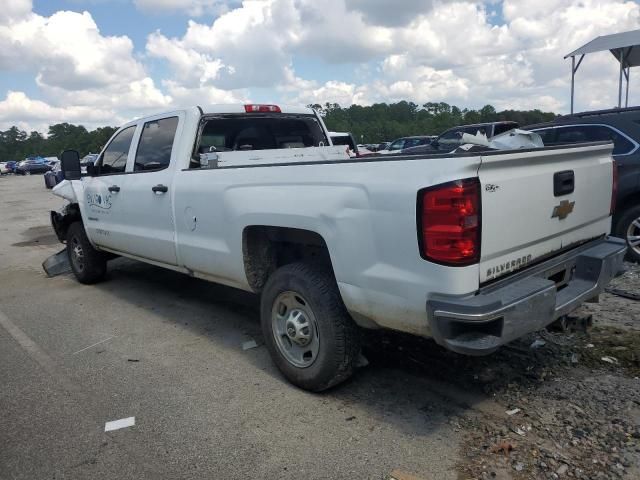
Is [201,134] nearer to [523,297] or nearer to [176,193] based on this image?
[176,193]

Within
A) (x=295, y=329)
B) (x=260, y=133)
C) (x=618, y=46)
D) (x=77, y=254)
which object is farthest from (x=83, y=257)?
(x=618, y=46)

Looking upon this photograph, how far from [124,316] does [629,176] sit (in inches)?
235

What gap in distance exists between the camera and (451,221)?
2.67 metres

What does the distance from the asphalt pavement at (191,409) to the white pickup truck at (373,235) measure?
1.16ft

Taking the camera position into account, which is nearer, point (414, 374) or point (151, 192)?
point (414, 374)

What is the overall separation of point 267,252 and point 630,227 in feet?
15.6

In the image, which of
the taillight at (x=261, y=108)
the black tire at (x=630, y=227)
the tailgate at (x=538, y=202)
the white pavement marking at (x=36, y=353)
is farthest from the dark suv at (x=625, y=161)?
the white pavement marking at (x=36, y=353)

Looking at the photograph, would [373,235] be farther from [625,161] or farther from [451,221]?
[625,161]

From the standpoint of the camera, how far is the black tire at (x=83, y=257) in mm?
6852

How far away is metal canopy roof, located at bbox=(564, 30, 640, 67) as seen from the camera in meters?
13.8

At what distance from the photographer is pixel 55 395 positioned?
384 cm

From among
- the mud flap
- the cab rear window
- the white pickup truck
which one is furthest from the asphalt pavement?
the mud flap

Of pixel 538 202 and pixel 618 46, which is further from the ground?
pixel 618 46

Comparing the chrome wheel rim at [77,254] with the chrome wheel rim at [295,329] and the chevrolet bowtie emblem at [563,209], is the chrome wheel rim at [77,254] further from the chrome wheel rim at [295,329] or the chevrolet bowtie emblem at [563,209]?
the chevrolet bowtie emblem at [563,209]
